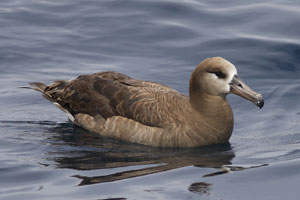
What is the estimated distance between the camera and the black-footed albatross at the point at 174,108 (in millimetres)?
10023

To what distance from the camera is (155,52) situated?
15016 mm

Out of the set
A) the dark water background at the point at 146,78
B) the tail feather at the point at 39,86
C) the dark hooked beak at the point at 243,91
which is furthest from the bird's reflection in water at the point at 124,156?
the tail feather at the point at 39,86

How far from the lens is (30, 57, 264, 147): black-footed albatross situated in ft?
32.9

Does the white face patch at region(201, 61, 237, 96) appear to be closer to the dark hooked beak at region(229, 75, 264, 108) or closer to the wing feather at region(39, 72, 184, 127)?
the dark hooked beak at region(229, 75, 264, 108)

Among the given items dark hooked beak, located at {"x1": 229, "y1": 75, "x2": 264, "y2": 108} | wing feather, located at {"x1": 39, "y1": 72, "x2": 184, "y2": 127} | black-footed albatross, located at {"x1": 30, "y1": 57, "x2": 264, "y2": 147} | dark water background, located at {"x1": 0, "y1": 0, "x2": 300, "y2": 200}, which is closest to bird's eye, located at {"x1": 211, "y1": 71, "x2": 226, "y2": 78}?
black-footed albatross, located at {"x1": 30, "y1": 57, "x2": 264, "y2": 147}

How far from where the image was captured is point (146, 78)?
1368 cm

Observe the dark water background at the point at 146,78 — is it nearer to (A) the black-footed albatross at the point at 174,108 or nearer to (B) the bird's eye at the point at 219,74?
(A) the black-footed albatross at the point at 174,108

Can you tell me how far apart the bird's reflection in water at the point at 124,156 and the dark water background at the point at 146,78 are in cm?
1

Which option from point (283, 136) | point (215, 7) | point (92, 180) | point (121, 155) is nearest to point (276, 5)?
point (215, 7)

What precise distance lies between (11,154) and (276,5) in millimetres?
9538

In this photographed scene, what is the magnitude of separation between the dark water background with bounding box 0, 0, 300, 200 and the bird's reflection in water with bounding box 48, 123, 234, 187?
0.05ft

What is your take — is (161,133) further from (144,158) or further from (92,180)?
(92,180)

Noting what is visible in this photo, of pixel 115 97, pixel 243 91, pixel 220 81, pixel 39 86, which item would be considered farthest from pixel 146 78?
pixel 243 91

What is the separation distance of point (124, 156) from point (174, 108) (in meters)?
1.09
